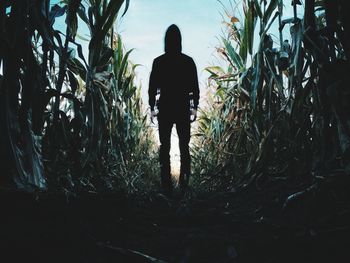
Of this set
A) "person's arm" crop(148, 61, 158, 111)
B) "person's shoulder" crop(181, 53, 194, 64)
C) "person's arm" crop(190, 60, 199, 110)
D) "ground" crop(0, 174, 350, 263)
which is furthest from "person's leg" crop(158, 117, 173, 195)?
"ground" crop(0, 174, 350, 263)

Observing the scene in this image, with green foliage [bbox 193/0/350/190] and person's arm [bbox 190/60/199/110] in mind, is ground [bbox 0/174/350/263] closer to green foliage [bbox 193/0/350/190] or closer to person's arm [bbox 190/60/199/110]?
green foliage [bbox 193/0/350/190]

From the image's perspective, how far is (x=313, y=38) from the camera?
109cm

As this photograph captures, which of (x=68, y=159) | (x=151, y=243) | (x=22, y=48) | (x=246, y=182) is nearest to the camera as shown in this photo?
(x=151, y=243)

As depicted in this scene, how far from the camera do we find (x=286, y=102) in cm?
136

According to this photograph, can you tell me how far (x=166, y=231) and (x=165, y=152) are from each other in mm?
1367

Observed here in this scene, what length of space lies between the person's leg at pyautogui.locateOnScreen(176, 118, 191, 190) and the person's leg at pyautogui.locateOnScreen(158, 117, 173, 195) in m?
0.07

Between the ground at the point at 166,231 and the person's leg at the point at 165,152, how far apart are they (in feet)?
3.63

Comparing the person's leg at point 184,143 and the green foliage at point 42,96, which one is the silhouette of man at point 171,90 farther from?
the green foliage at point 42,96

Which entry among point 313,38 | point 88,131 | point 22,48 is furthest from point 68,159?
point 313,38

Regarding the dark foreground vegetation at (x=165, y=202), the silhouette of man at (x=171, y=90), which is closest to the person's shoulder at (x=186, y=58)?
the silhouette of man at (x=171, y=90)

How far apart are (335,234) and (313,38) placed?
0.63m

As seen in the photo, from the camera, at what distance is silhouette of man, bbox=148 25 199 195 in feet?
7.44

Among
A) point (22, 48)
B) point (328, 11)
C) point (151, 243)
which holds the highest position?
point (328, 11)

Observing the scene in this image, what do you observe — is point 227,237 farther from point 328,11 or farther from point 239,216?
point 328,11
